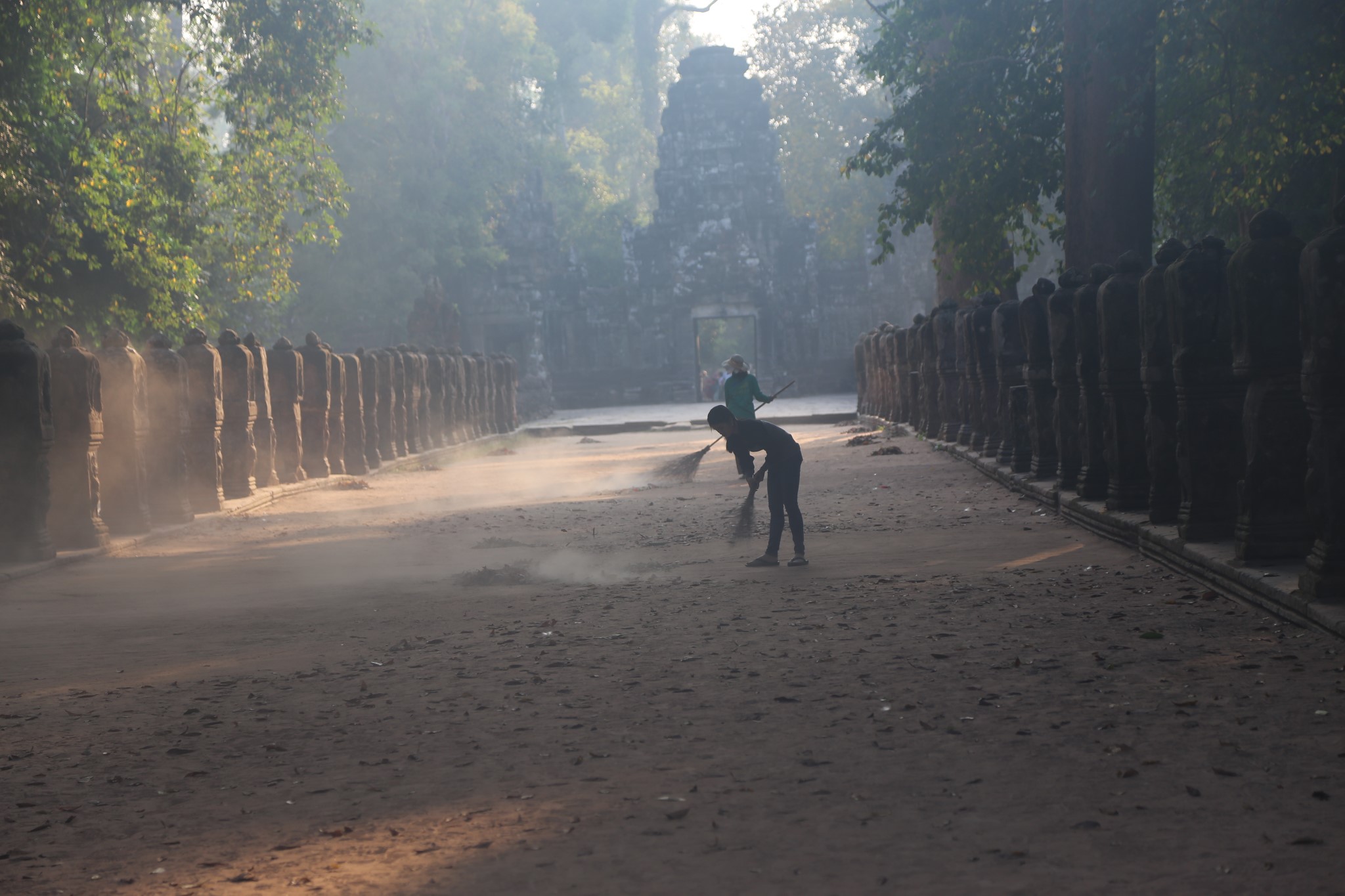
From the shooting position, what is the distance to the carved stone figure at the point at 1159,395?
812cm

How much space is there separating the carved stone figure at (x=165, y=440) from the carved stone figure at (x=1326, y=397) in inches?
398

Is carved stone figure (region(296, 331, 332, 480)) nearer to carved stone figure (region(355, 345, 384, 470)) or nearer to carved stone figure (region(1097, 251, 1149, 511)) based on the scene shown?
carved stone figure (region(355, 345, 384, 470))

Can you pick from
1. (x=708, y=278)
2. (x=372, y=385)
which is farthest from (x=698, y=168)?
(x=372, y=385)

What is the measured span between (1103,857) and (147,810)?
9.08ft

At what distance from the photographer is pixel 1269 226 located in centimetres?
676

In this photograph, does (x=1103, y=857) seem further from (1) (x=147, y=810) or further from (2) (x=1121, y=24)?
(2) (x=1121, y=24)

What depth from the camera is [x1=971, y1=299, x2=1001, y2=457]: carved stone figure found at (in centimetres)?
1478

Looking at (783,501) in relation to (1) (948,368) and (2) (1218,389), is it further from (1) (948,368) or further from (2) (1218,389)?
(1) (948,368)

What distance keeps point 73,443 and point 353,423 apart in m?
9.14

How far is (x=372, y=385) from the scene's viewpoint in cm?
2138

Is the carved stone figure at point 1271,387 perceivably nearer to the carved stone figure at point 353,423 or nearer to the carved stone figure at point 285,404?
the carved stone figure at point 285,404

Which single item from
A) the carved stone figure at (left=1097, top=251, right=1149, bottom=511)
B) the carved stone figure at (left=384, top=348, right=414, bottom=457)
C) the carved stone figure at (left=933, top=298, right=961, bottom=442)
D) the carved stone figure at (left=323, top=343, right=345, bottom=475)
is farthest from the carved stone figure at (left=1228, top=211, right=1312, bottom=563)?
the carved stone figure at (left=384, top=348, right=414, bottom=457)

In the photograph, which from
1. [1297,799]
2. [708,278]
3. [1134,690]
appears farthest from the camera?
[708,278]

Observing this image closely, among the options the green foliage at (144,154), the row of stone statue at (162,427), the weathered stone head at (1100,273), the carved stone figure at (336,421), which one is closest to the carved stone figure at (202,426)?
the row of stone statue at (162,427)
